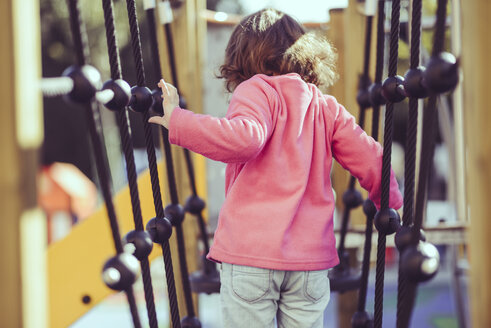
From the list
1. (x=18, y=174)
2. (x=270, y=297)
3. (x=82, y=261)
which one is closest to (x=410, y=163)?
(x=270, y=297)

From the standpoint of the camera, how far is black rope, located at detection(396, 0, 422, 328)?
864mm

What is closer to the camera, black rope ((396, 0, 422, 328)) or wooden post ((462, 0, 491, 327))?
wooden post ((462, 0, 491, 327))

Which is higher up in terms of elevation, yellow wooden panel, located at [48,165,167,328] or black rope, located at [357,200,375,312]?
black rope, located at [357,200,375,312]

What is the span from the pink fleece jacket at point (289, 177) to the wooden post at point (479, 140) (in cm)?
40

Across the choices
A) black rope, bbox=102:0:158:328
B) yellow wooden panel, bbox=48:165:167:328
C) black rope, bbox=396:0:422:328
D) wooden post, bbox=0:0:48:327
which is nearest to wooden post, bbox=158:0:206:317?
yellow wooden panel, bbox=48:165:167:328

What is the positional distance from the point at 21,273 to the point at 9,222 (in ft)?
0.20

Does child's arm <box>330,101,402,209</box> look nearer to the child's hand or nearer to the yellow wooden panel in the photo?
the child's hand

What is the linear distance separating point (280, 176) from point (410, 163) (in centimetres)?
27

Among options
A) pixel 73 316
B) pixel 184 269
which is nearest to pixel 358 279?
pixel 184 269

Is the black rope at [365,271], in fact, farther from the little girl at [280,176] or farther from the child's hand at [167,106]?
the child's hand at [167,106]

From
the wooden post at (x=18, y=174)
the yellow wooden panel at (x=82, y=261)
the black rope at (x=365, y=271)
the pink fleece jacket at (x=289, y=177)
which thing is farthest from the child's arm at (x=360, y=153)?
the yellow wooden panel at (x=82, y=261)

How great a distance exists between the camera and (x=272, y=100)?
43.1 inches

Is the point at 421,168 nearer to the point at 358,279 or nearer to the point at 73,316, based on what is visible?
the point at 358,279

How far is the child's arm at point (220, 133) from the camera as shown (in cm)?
98
